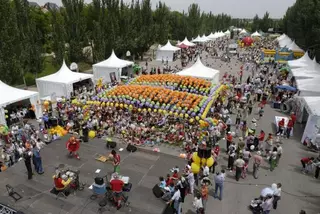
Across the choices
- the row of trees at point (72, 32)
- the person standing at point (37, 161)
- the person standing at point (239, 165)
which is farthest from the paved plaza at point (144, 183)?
the row of trees at point (72, 32)

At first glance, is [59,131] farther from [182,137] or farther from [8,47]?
[8,47]

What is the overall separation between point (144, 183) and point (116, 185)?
2047 mm

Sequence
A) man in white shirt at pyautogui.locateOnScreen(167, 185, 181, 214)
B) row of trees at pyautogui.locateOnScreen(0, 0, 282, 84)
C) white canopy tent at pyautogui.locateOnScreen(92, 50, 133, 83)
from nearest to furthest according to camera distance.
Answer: man in white shirt at pyautogui.locateOnScreen(167, 185, 181, 214), row of trees at pyautogui.locateOnScreen(0, 0, 282, 84), white canopy tent at pyautogui.locateOnScreen(92, 50, 133, 83)

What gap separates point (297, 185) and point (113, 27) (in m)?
31.3

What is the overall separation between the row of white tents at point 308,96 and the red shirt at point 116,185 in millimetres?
11290

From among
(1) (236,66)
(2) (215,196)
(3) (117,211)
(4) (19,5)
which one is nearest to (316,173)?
(2) (215,196)

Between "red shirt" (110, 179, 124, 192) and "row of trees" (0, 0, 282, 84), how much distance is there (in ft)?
60.7

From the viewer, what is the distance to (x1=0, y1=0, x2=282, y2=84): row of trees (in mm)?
22406

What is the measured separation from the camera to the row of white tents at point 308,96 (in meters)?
13.8

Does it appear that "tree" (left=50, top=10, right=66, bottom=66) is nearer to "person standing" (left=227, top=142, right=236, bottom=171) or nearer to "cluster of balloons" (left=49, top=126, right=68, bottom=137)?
"cluster of balloons" (left=49, top=126, right=68, bottom=137)

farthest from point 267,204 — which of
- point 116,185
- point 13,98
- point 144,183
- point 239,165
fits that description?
point 13,98

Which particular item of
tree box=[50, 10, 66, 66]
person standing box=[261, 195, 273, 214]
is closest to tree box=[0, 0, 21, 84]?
tree box=[50, 10, 66, 66]

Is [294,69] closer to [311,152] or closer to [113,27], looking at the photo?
[311,152]

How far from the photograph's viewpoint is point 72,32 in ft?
105
